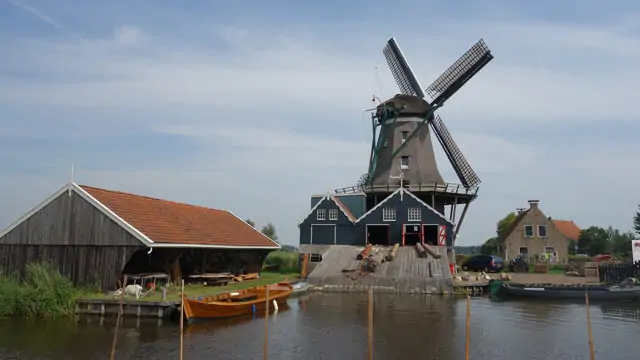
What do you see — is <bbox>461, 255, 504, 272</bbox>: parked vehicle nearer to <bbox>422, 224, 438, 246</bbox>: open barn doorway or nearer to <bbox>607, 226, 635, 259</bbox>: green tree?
<bbox>422, 224, 438, 246</bbox>: open barn doorway

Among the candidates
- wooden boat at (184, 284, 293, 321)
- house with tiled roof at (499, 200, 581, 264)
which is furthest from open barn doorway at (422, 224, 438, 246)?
wooden boat at (184, 284, 293, 321)

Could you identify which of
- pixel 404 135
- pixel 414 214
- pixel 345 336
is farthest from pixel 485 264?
pixel 345 336

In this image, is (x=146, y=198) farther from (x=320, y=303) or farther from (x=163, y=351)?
(x=163, y=351)

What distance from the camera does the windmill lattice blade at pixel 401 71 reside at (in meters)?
41.3

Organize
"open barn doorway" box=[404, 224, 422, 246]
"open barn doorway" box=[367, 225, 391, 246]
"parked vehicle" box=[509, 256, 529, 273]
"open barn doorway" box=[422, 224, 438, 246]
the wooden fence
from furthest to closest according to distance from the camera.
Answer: "parked vehicle" box=[509, 256, 529, 273], "open barn doorway" box=[367, 225, 391, 246], "open barn doorway" box=[404, 224, 422, 246], "open barn doorway" box=[422, 224, 438, 246], the wooden fence

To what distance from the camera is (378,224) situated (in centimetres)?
3484

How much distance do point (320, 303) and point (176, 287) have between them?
20.5 feet

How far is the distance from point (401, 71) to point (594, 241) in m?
31.8

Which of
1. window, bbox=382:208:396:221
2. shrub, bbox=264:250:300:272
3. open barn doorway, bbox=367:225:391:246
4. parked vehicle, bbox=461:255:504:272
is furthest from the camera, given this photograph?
shrub, bbox=264:250:300:272

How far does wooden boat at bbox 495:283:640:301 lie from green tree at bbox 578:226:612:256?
3530cm

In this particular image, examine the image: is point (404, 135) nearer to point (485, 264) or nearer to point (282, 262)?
point (485, 264)

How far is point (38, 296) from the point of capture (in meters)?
18.4

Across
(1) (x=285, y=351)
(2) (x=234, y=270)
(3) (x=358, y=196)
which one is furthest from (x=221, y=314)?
(3) (x=358, y=196)

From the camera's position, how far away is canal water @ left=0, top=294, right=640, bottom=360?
13.7 metres
